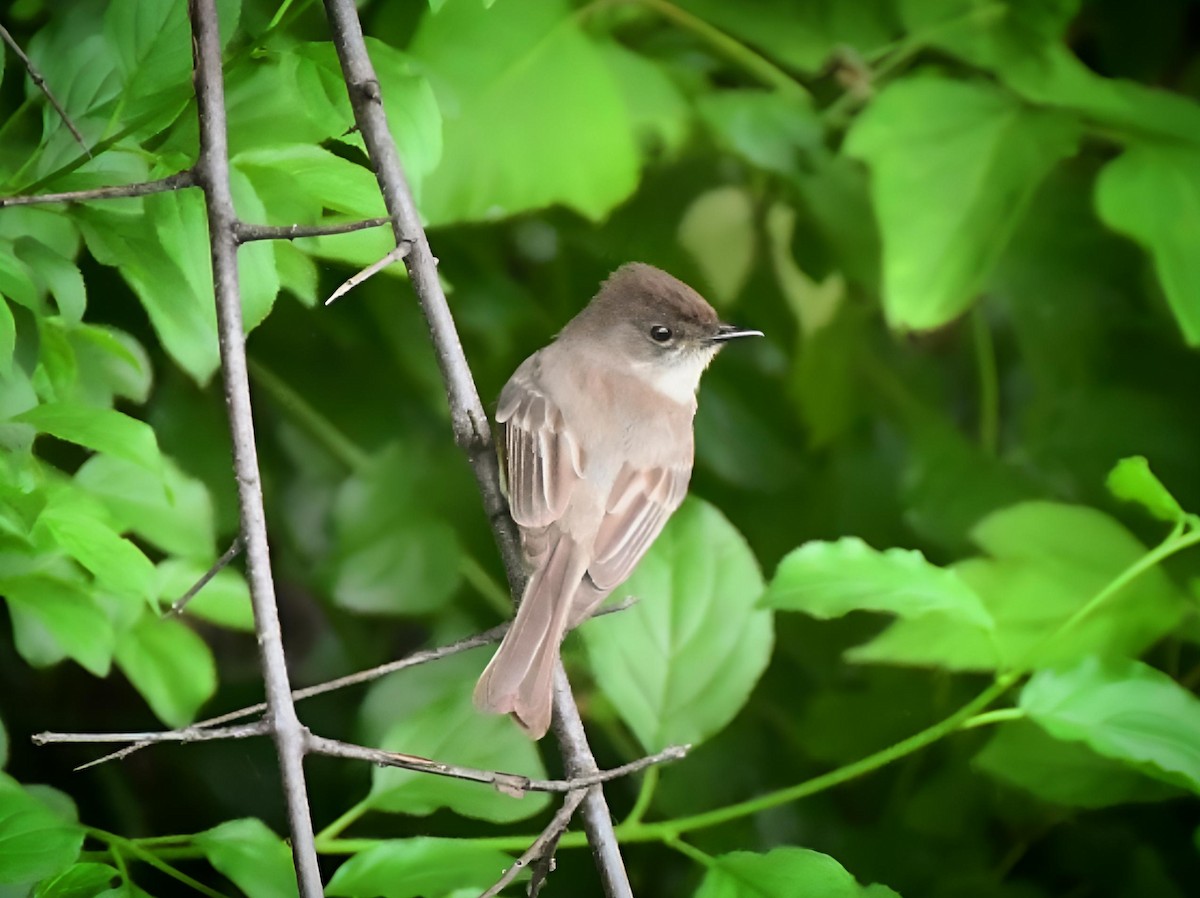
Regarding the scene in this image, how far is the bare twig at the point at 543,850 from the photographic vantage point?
59 centimetres

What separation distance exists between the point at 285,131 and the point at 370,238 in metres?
0.08

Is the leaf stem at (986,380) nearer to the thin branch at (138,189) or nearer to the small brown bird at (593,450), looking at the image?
the small brown bird at (593,450)

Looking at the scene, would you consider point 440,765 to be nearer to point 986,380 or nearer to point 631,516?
point 631,516

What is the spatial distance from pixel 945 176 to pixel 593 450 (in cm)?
39

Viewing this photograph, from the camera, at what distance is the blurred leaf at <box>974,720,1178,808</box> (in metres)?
0.91

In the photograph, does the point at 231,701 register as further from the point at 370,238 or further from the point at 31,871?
the point at 370,238

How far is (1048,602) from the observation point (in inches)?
37.0

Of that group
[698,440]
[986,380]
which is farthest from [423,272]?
[986,380]

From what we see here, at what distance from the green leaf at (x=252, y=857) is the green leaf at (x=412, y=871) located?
1.3 inches

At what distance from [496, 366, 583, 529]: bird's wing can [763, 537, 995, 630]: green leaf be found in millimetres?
165

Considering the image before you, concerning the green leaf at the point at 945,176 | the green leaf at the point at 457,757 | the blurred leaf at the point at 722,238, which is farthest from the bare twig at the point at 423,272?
the green leaf at the point at 945,176

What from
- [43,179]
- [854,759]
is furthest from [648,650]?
[43,179]

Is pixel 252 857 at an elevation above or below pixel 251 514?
below

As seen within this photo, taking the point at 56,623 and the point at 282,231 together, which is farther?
the point at 56,623
